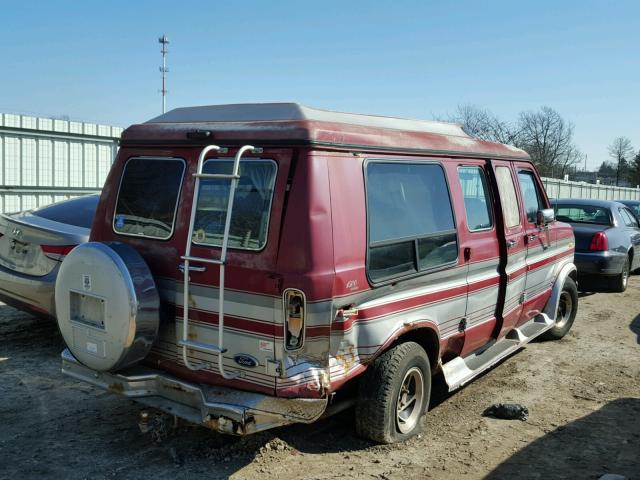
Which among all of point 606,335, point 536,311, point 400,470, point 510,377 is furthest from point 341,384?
point 606,335

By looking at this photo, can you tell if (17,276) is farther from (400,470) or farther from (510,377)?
(510,377)

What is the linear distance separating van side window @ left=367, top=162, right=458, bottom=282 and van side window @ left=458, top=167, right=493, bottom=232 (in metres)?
0.35

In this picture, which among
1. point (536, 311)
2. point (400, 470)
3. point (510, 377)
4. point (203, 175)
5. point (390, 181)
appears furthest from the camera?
point (536, 311)

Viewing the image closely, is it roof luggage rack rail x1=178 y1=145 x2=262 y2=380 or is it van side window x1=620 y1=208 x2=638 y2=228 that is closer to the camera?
roof luggage rack rail x1=178 y1=145 x2=262 y2=380

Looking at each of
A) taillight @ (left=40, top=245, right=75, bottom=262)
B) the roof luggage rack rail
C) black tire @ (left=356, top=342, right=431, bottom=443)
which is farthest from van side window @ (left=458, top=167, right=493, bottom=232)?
taillight @ (left=40, top=245, right=75, bottom=262)

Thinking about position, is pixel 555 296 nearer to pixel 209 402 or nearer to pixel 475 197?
pixel 475 197

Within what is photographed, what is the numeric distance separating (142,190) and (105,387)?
1.38m

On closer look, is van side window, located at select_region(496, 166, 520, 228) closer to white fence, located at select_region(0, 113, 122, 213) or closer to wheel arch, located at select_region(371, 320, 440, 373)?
wheel arch, located at select_region(371, 320, 440, 373)

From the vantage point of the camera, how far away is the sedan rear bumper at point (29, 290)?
6.11 meters

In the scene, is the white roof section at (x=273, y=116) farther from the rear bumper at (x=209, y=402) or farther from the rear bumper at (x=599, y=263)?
the rear bumper at (x=599, y=263)

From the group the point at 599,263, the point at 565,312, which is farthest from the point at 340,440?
the point at 599,263

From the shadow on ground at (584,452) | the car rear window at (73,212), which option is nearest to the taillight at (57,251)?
the car rear window at (73,212)

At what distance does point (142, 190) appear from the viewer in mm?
4461

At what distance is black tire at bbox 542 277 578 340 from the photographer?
767 cm
